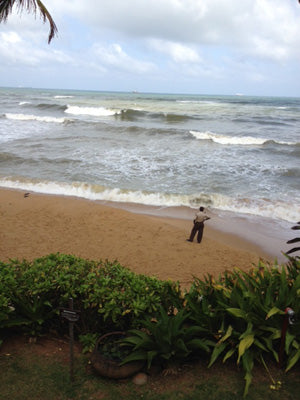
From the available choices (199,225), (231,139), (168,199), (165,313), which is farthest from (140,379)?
(231,139)

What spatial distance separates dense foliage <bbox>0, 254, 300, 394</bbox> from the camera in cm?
355

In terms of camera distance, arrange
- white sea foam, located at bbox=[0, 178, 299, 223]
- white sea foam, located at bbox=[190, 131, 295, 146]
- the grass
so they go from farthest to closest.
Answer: white sea foam, located at bbox=[190, 131, 295, 146]
white sea foam, located at bbox=[0, 178, 299, 223]
the grass

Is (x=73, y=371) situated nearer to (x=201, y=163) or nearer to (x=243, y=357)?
(x=243, y=357)

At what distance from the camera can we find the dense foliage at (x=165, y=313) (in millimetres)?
3555

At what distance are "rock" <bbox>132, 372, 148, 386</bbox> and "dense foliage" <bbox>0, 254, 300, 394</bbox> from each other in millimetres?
145

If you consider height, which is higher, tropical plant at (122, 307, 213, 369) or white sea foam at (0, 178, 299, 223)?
tropical plant at (122, 307, 213, 369)

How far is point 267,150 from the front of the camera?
21.7 metres

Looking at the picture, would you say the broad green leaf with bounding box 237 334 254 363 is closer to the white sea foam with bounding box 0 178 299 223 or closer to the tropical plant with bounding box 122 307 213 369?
the tropical plant with bounding box 122 307 213 369

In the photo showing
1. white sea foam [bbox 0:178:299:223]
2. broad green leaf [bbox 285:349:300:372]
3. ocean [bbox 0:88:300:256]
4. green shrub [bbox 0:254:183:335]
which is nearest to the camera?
broad green leaf [bbox 285:349:300:372]

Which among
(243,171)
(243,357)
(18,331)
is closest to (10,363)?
(18,331)

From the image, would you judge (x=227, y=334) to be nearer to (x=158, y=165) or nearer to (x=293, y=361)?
(x=293, y=361)

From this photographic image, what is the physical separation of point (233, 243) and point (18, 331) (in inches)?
234

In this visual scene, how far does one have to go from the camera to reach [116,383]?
344 centimetres

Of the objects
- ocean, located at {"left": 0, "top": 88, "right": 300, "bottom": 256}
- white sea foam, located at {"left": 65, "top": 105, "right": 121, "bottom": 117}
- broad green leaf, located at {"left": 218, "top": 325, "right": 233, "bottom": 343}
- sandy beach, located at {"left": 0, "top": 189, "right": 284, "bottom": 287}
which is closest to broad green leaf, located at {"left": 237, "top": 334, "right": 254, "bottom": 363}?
broad green leaf, located at {"left": 218, "top": 325, "right": 233, "bottom": 343}
